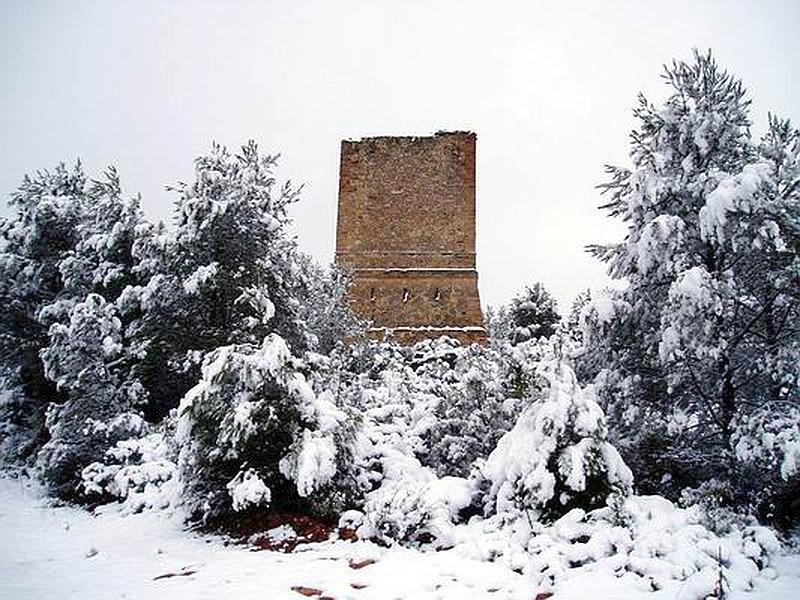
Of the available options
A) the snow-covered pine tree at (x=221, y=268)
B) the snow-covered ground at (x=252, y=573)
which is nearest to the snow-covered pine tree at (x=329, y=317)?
the snow-covered pine tree at (x=221, y=268)

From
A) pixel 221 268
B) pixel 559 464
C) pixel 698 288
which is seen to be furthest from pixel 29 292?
A: pixel 698 288

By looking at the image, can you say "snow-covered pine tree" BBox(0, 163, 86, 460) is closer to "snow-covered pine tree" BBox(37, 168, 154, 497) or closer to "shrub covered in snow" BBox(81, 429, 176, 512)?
"snow-covered pine tree" BBox(37, 168, 154, 497)

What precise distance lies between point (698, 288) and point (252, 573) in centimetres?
528

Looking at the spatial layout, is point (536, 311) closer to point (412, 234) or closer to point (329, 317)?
point (412, 234)

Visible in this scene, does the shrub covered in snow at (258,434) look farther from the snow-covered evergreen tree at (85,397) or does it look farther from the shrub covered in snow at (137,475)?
the snow-covered evergreen tree at (85,397)

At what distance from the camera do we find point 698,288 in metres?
6.73

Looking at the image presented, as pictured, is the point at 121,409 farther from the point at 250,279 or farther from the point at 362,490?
the point at 362,490

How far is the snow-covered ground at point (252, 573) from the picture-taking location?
4.92m

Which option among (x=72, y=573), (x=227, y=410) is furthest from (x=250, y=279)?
(x=72, y=573)

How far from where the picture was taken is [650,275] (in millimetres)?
7750

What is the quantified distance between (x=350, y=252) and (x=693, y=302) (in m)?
17.4

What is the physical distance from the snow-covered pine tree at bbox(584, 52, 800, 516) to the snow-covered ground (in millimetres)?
2414

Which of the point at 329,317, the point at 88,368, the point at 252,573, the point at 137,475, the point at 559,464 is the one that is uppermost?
the point at 329,317

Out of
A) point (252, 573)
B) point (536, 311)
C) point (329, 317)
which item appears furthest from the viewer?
point (536, 311)
